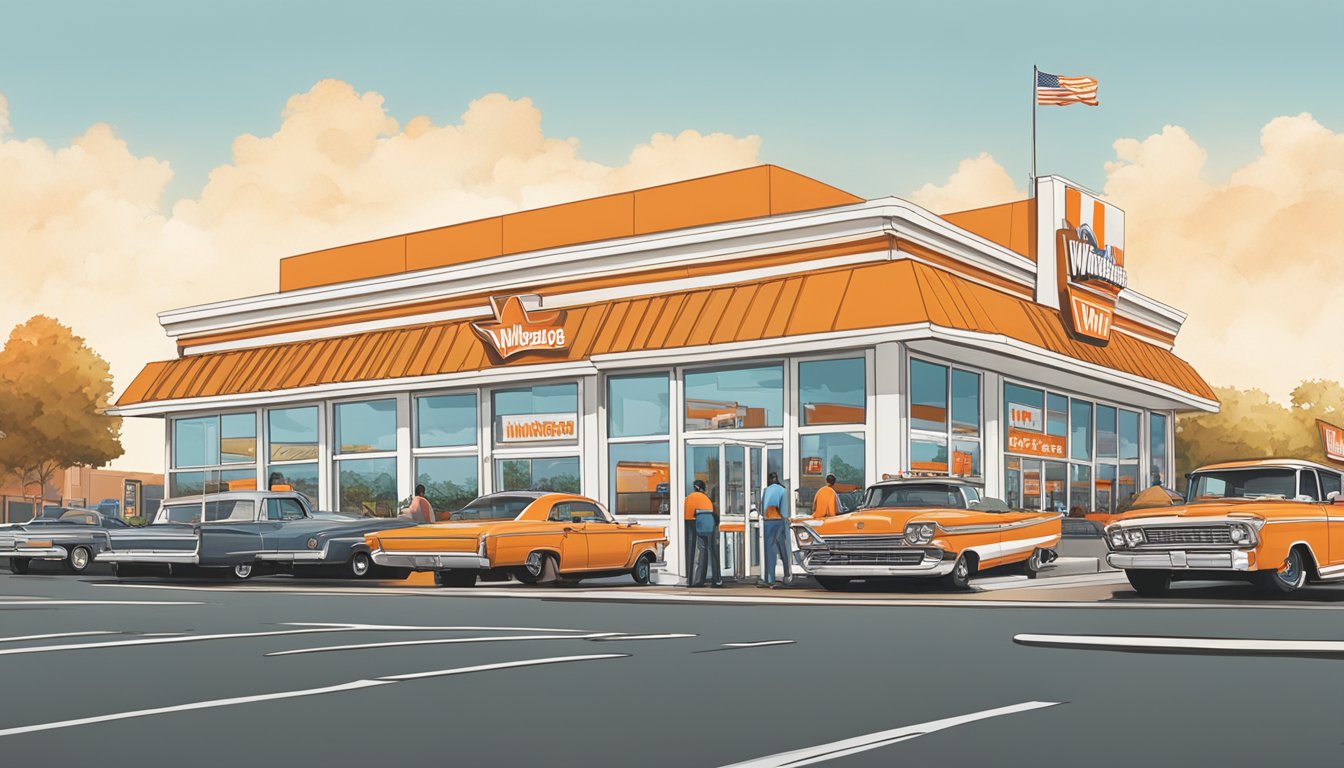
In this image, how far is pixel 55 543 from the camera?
96.5 ft

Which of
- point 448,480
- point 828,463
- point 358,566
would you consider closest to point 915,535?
point 828,463

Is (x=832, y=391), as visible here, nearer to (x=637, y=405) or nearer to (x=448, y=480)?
(x=637, y=405)

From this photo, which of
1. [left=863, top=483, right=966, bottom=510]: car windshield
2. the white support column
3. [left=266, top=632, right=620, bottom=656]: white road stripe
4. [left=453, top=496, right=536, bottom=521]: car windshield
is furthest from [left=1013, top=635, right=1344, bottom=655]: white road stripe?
the white support column

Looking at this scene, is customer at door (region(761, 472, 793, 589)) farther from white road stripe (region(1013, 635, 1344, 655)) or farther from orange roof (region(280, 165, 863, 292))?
white road stripe (region(1013, 635, 1344, 655))

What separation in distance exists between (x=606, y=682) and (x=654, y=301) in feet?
65.7

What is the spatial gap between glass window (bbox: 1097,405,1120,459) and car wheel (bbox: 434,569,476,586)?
17.0 meters

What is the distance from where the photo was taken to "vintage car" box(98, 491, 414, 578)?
83.4 feet

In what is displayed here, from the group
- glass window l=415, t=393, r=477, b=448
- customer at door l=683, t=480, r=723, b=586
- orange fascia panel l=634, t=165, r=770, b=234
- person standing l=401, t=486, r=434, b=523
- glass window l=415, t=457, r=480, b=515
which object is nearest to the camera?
customer at door l=683, t=480, r=723, b=586

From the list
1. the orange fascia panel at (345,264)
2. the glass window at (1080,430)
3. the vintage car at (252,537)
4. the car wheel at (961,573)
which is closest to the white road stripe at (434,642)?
the car wheel at (961,573)

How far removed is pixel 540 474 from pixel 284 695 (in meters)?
22.1

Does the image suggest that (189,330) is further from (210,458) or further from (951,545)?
(951,545)

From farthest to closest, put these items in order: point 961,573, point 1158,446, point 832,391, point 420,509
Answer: point 1158,446 < point 420,509 < point 832,391 < point 961,573

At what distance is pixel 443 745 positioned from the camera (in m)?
7.79

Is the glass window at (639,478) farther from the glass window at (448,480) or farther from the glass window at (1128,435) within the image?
the glass window at (1128,435)
